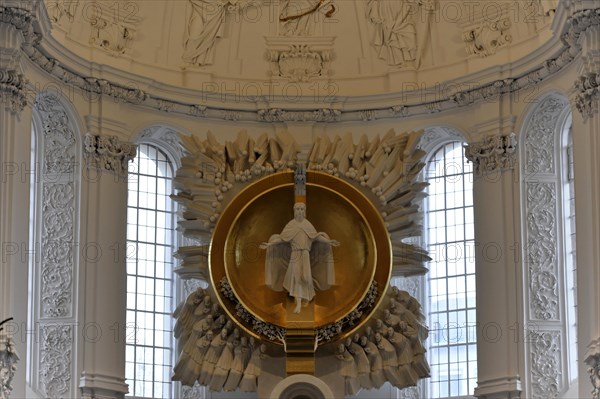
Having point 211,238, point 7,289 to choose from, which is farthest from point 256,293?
point 7,289

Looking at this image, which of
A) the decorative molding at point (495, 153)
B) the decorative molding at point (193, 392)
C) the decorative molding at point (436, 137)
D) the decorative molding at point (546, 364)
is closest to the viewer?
the decorative molding at point (546, 364)

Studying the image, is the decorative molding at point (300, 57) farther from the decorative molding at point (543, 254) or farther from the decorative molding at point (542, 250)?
the decorative molding at point (542, 250)

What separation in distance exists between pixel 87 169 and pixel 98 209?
2.77ft

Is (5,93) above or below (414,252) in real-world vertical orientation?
above

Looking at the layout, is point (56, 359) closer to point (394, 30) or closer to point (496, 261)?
point (496, 261)

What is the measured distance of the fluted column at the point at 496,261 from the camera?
115ft

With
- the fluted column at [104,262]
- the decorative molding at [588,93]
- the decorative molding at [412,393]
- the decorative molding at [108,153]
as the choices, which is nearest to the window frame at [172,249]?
the decorative molding at [108,153]

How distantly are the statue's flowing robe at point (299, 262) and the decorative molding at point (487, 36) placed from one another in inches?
219

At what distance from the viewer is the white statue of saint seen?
3459cm

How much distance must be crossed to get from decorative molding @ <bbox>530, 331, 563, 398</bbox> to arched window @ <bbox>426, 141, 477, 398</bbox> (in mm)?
2077

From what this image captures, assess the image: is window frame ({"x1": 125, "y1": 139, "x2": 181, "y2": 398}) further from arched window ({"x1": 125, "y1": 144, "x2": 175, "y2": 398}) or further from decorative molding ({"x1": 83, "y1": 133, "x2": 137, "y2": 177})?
decorative molding ({"x1": 83, "y1": 133, "x2": 137, "y2": 177})

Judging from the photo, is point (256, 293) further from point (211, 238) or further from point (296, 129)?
point (296, 129)

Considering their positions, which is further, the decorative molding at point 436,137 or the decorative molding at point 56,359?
the decorative molding at point 436,137

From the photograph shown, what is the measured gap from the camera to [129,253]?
3722cm
